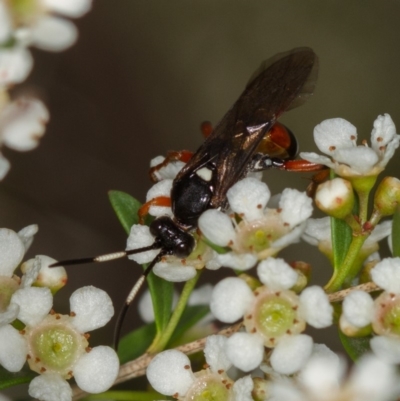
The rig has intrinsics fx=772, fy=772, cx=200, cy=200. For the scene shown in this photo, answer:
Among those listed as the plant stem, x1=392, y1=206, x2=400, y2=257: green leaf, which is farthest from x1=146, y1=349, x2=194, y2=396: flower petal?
x1=392, y1=206, x2=400, y2=257: green leaf

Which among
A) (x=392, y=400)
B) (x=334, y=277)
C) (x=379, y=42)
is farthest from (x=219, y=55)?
(x=392, y=400)

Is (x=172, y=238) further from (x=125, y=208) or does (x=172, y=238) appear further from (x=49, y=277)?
(x=49, y=277)

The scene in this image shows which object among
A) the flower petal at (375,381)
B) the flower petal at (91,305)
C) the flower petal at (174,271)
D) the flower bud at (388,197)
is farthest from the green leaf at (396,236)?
the flower petal at (91,305)

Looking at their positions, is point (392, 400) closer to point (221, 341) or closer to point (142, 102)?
point (221, 341)

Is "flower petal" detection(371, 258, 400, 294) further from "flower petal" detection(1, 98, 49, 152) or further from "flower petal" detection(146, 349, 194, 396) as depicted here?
"flower petal" detection(1, 98, 49, 152)

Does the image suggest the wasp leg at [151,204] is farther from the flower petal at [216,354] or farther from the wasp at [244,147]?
the flower petal at [216,354]

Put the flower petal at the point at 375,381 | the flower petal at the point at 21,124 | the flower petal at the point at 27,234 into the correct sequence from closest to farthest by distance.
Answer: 1. the flower petal at the point at 375,381
2. the flower petal at the point at 21,124
3. the flower petal at the point at 27,234
